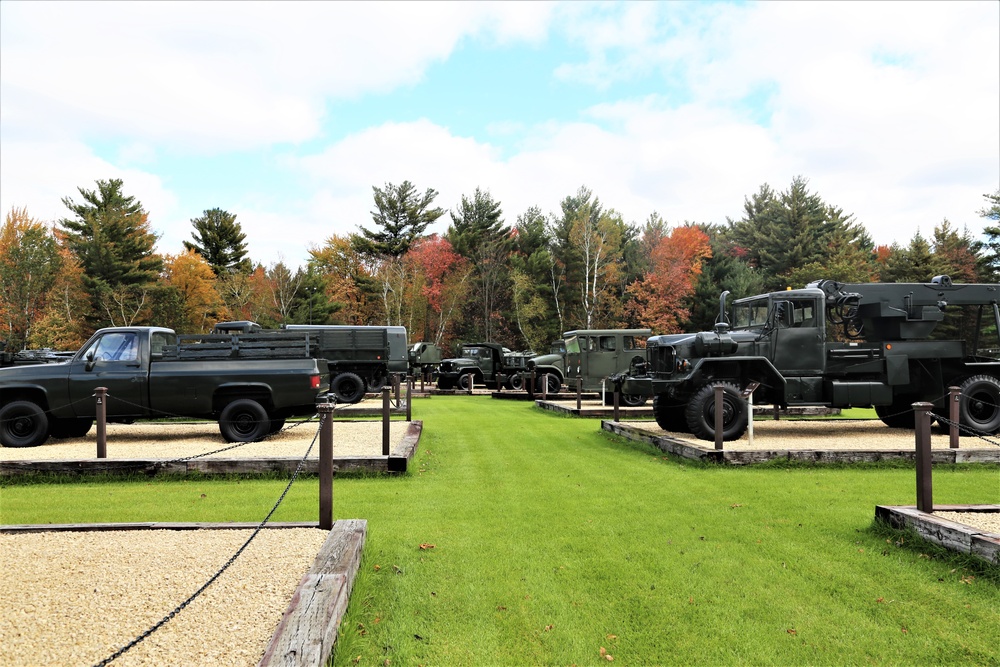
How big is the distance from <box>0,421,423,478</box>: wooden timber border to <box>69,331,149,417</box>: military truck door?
2.37 meters

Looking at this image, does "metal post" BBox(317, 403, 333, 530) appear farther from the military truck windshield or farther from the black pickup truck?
the military truck windshield

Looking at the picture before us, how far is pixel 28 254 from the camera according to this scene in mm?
36531

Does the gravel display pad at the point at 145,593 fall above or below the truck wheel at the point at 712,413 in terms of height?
below

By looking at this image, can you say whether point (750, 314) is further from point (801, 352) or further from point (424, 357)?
point (424, 357)

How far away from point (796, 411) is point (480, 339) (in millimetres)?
34053

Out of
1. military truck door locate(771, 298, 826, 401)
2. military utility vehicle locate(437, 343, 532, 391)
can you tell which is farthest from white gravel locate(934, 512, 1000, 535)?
military utility vehicle locate(437, 343, 532, 391)

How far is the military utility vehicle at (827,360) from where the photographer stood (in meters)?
11.8

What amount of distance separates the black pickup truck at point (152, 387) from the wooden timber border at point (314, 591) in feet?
18.2

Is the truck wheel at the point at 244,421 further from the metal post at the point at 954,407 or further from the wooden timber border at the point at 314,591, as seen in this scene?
the metal post at the point at 954,407

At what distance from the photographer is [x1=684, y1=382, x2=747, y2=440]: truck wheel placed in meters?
11.2

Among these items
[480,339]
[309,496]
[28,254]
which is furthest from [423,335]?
[309,496]

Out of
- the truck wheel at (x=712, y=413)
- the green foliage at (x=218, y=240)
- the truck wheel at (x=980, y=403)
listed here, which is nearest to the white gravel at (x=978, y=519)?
the truck wheel at (x=712, y=413)

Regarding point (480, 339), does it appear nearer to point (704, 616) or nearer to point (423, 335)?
point (423, 335)

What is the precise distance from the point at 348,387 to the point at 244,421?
10874mm
